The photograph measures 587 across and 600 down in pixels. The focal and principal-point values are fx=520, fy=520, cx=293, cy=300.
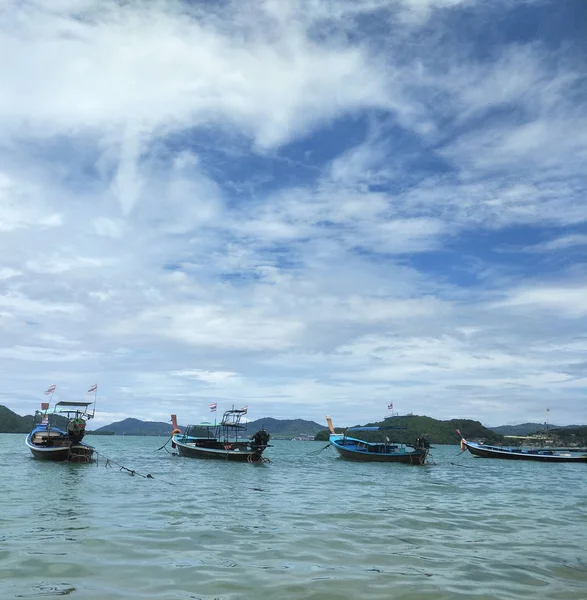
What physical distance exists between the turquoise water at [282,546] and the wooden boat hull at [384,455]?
39.0m

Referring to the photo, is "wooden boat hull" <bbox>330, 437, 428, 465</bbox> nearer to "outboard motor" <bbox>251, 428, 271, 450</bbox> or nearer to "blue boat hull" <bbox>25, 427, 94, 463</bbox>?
"outboard motor" <bbox>251, 428, 271, 450</bbox>

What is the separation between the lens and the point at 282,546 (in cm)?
1559

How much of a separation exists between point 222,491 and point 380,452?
4392 cm

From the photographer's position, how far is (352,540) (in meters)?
16.6

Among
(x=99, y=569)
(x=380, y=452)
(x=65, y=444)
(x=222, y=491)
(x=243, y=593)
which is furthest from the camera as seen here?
(x=380, y=452)

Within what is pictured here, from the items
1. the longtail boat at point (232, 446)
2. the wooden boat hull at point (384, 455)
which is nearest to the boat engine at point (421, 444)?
the wooden boat hull at point (384, 455)

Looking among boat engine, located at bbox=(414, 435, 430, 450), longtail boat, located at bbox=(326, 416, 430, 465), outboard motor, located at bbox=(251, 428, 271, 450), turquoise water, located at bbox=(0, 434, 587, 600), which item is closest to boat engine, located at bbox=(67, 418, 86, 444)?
outboard motor, located at bbox=(251, 428, 271, 450)

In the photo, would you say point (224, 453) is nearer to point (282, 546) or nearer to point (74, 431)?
point (74, 431)

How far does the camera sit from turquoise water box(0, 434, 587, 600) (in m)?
11.4

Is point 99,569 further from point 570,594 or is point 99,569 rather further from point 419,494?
point 419,494

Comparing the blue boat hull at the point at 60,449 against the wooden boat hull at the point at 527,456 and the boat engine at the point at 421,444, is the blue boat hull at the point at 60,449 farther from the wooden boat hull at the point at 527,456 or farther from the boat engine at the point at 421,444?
the wooden boat hull at the point at 527,456

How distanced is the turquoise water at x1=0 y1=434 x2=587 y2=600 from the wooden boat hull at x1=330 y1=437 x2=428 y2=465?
3905cm

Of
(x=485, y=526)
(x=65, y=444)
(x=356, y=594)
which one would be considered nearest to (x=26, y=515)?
(x=356, y=594)

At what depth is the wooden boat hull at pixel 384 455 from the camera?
67919 mm
